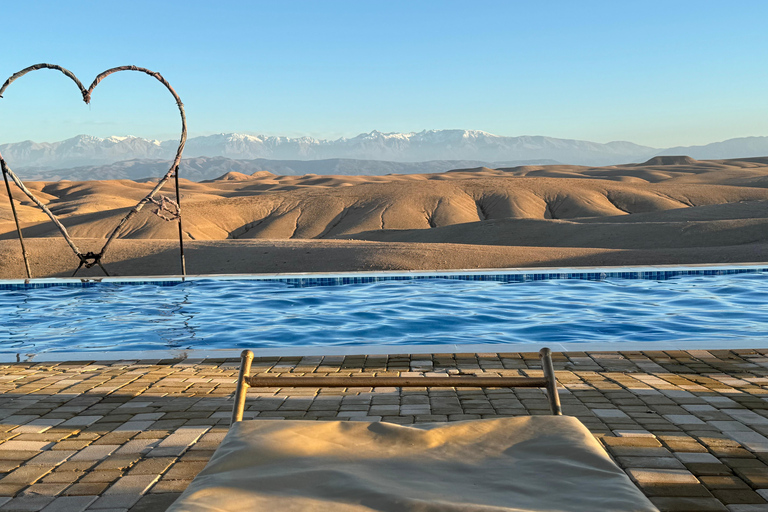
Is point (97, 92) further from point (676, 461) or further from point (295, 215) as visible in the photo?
point (295, 215)

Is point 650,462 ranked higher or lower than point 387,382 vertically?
lower

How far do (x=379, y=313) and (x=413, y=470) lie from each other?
7.28m

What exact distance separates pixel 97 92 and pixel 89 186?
67.0 m

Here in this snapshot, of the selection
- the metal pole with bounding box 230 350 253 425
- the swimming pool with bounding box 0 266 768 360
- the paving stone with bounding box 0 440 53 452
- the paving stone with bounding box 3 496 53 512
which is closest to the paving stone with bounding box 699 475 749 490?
the metal pole with bounding box 230 350 253 425

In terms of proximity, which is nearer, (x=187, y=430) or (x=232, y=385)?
(x=187, y=430)

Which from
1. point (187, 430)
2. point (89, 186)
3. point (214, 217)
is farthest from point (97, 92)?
point (89, 186)

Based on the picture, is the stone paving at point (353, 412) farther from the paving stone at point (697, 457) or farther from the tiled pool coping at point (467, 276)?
the tiled pool coping at point (467, 276)

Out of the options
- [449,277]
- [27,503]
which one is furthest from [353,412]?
[449,277]

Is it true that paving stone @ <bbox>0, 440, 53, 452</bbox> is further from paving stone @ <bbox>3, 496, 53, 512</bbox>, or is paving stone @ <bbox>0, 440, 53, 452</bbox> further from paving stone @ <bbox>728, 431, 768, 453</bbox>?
paving stone @ <bbox>728, 431, 768, 453</bbox>

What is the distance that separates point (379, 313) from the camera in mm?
9328

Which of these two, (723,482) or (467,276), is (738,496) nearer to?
(723,482)

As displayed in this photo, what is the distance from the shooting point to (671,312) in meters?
9.20

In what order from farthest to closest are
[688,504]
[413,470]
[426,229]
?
[426,229]
[688,504]
[413,470]

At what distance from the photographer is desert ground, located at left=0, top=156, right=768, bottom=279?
45.4 feet
